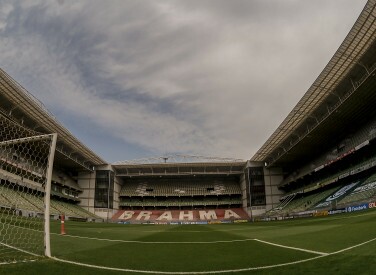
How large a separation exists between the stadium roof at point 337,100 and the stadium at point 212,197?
0.15 metres

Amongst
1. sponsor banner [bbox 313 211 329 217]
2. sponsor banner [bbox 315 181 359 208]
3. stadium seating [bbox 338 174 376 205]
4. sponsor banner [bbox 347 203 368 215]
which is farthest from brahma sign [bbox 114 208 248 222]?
sponsor banner [bbox 347 203 368 215]

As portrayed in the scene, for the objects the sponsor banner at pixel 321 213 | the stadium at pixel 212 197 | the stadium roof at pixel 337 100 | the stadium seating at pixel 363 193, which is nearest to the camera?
the stadium at pixel 212 197

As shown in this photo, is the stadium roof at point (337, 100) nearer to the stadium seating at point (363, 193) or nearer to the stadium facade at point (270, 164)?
the stadium facade at point (270, 164)

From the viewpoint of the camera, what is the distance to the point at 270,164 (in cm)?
5934

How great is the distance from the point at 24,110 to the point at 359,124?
42.7 meters

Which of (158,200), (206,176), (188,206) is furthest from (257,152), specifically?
(158,200)

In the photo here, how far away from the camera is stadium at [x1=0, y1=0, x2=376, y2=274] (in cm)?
723

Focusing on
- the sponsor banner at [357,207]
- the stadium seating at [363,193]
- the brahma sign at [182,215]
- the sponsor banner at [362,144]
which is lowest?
the brahma sign at [182,215]

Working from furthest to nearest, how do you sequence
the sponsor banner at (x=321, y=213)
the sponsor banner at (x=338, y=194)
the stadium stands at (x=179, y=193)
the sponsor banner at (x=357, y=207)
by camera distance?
1. the stadium stands at (x=179, y=193)
2. the sponsor banner at (x=338, y=194)
3. the sponsor banner at (x=321, y=213)
4. the sponsor banner at (x=357, y=207)

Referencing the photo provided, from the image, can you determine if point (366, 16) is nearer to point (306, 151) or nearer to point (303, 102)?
point (303, 102)

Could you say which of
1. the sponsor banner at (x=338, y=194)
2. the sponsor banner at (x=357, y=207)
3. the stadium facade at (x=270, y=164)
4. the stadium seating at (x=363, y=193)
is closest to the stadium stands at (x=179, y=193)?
the stadium facade at (x=270, y=164)

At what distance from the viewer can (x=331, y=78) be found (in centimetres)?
3014

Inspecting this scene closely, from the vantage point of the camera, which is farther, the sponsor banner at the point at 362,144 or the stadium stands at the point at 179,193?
the stadium stands at the point at 179,193

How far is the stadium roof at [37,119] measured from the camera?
3142 centimetres
